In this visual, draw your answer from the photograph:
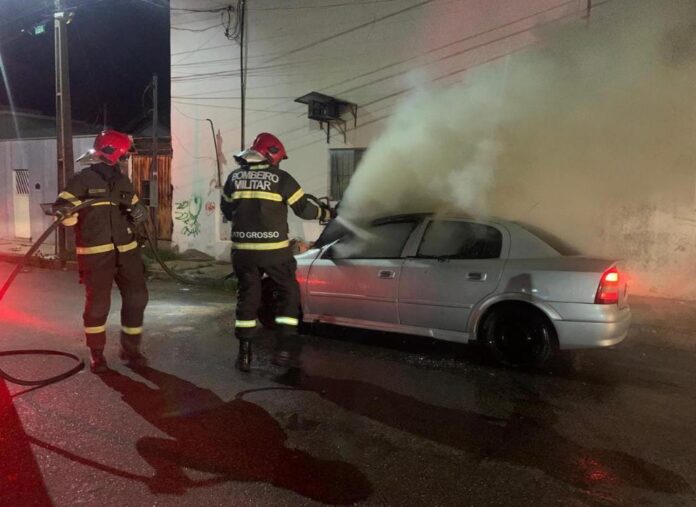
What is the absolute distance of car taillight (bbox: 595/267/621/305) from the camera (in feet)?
14.8

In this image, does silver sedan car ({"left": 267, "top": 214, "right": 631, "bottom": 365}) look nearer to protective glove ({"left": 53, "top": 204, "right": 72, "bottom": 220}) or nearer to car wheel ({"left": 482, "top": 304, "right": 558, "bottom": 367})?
car wheel ({"left": 482, "top": 304, "right": 558, "bottom": 367})

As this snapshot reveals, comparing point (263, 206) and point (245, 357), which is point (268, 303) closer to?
point (245, 357)

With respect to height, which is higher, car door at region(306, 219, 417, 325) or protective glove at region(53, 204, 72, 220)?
protective glove at region(53, 204, 72, 220)

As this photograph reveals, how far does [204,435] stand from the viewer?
11.4 feet

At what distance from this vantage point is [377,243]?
18.0ft

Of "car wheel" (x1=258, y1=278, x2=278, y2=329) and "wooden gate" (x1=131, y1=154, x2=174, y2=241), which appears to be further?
"wooden gate" (x1=131, y1=154, x2=174, y2=241)

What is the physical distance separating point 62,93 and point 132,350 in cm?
836

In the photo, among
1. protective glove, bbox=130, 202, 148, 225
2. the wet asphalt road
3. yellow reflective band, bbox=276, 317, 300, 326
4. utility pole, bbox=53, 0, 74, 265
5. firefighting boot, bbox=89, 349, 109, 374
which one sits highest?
utility pole, bbox=53, 0, 74, 265

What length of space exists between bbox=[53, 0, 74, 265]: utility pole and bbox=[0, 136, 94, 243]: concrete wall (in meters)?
3.61

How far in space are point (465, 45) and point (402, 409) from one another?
7.53 metres

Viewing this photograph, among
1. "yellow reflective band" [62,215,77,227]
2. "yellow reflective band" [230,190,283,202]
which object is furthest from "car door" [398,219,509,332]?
"yellow reflective band" [62,215,77,227]

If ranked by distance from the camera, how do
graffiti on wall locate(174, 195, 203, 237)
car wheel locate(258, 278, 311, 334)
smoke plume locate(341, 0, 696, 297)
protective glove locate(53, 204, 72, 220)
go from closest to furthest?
1. protective glove locate(53, 204, 72, 220)
2. car wheel locate(258, 278, 311, 334)
3. smoke plume locate(341, 0, 696, 297)
4. graffiti on wall locate(174, 195, 203, 237)

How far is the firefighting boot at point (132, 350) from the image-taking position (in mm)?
4871

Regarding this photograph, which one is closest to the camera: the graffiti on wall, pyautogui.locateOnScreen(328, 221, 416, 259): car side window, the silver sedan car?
the silver sedan car
